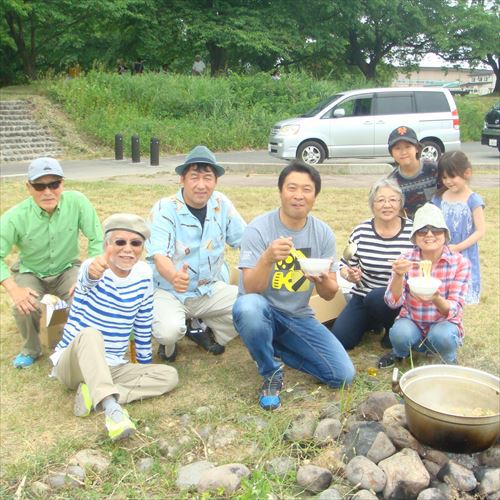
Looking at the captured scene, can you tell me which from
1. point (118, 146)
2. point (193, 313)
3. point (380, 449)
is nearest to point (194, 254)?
point (193, 313)

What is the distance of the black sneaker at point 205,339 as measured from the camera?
14.0 ft

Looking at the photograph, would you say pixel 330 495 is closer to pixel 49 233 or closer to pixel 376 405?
pixel 376 405

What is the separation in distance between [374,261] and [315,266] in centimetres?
98

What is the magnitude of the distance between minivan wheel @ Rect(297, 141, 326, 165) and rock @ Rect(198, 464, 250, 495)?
12219 mm

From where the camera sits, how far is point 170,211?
13.2 feet

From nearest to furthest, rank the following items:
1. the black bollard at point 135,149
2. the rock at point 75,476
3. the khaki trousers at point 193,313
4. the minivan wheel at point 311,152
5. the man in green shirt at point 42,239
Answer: the rock at point 75,476 → the khaki trousers at point 193,313 → the man in green shirt at point 42,239 → the minivan wheel at point 311,152 → the black bollard at point 135,149

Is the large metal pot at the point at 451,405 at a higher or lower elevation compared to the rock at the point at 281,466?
higher

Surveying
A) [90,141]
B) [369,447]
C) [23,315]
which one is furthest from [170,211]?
[90,141]

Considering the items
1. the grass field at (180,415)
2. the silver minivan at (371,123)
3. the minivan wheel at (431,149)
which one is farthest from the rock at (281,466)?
the minivan wheel at (431,149)

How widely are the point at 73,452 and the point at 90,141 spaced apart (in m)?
15.9

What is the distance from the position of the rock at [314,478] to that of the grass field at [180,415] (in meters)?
0.05

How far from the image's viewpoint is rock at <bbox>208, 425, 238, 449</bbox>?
3.04 metres

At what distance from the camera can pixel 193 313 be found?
13.8ft

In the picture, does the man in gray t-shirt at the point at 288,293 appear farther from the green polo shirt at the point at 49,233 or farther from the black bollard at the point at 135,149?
the black bollard at the point at 135,149
